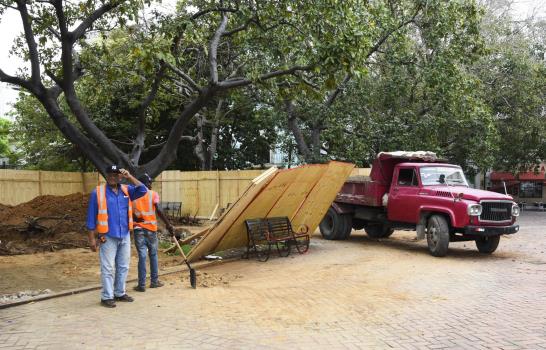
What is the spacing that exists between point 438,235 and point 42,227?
34.0 ft

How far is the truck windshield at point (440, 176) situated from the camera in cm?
1309

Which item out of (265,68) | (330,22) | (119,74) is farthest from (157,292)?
(265,68)

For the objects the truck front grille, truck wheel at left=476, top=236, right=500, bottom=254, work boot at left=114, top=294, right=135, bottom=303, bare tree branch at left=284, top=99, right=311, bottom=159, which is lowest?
work boot at left=114, top=294, right=135, bottom=303

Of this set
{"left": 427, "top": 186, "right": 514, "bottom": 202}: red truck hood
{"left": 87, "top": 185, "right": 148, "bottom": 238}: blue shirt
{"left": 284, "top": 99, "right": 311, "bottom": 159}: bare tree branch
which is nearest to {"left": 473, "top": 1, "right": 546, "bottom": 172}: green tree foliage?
{"left": 284, "top": 99, "right": 311, "bottom": 159}: bare tree branch

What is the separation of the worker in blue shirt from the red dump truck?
24.4 ft

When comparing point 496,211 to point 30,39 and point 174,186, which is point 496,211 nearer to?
point 30,39

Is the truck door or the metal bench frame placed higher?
the truck door

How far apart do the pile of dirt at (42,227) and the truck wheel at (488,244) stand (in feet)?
32.3

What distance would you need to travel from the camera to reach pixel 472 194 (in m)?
12.0

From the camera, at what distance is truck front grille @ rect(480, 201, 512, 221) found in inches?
467

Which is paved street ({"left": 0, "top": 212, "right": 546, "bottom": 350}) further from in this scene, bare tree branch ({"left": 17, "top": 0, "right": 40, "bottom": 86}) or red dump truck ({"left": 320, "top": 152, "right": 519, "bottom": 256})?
bare tree branch ({"left": 17, "top": 0, "right": 40, "bottom": 86})

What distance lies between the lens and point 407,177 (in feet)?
44.4

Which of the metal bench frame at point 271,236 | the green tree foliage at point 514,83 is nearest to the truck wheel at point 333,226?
the metal bench frame at point 271,236

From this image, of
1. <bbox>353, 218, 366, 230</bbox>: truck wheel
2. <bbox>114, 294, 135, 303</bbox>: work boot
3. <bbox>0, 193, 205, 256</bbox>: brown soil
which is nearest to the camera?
<bbox>114, 294, 135, 303</bbox>: work boot
